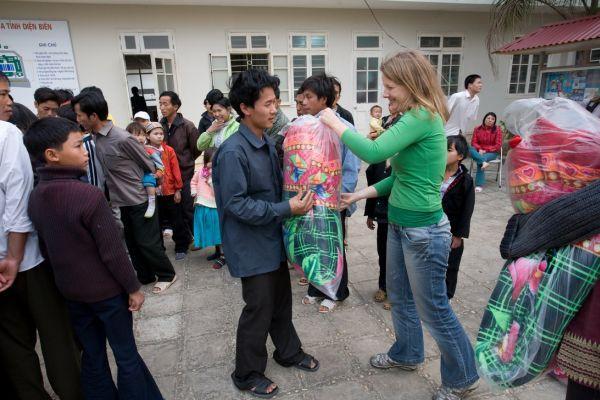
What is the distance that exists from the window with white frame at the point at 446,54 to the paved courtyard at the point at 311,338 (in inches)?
283

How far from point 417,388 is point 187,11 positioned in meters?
8.34

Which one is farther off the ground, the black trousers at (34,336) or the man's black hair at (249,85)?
the man's black hair at (249,85)

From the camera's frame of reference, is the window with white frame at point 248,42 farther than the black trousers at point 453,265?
Yes

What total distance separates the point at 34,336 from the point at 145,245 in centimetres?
147

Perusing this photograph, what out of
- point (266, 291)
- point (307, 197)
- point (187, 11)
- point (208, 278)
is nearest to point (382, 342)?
point (266, 291)

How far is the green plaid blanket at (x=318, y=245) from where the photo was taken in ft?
6.41

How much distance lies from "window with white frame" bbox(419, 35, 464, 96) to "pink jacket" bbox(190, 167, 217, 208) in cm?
792

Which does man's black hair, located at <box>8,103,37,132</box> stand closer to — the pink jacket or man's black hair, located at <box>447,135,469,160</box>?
the pink jacket

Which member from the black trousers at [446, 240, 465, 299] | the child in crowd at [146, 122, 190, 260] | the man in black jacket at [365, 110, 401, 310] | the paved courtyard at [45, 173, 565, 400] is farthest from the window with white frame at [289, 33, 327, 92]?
the black trousers at [446, 240, 465, 299]

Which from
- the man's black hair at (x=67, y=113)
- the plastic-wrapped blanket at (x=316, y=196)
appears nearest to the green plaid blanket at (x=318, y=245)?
the plastic-wrapped blanket at (x=316, y=196)

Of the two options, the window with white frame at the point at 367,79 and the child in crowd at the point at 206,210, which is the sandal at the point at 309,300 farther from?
Answer: the window with white frame at the point at 367,79

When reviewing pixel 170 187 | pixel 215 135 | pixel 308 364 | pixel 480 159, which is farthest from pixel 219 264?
pixel 480 159

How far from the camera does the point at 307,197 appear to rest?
1.90 metres

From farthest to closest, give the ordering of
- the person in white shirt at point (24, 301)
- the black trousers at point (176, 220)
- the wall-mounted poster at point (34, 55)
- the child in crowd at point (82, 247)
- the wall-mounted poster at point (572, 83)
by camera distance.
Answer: the wall-mounted poster at point (34, 55) < the wall-mounted poster at point (572, 83) < the black trousers at point (176, 220) < the person in white shirt at point (24, 301) < the child in crowd at point (82, 247)
